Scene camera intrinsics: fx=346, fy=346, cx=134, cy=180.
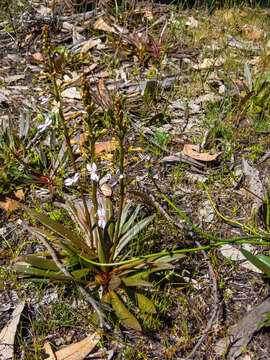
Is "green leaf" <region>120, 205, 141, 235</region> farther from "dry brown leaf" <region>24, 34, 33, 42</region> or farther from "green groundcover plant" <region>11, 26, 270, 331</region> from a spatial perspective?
"dry brown leaf" <region>24, 34, 33, 42</region>

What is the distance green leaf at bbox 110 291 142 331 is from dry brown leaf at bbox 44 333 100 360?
19cm

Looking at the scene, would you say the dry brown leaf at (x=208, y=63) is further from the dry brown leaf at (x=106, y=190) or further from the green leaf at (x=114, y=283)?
the green leaf at (x=114, y=283)

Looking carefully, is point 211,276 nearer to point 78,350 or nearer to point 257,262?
point 257,262

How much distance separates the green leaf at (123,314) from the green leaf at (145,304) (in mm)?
85

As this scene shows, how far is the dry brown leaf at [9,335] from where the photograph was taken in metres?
2.13

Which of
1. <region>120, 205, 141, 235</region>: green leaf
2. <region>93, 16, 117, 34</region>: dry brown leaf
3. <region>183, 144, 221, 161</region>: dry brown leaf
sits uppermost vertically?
<region>93, 16, 117, 34</region>: dry brown leaf

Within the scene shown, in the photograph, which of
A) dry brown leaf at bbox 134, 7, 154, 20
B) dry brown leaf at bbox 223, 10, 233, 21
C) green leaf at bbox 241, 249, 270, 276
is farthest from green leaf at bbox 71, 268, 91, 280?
dry brown leaf at bbox 223, 10, 233, 21

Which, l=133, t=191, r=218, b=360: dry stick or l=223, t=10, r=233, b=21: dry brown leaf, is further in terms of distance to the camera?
l=223, t=10, r=233, b=21: dry brown leaf

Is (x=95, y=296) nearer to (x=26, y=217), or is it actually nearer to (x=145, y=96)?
(x=26, y=217)

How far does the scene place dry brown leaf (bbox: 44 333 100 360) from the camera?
2121 mm

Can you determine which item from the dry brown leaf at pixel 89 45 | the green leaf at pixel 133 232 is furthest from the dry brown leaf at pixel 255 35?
the green leaf at pixel 133 232

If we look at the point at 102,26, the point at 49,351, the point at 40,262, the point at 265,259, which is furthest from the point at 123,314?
the point at 102,26

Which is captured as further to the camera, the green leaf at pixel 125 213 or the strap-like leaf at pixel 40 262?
the green leaf at pixel 125 213

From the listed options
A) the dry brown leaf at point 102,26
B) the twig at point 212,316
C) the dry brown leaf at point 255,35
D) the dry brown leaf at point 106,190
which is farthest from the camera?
the dry brown leaf at point 255,35
